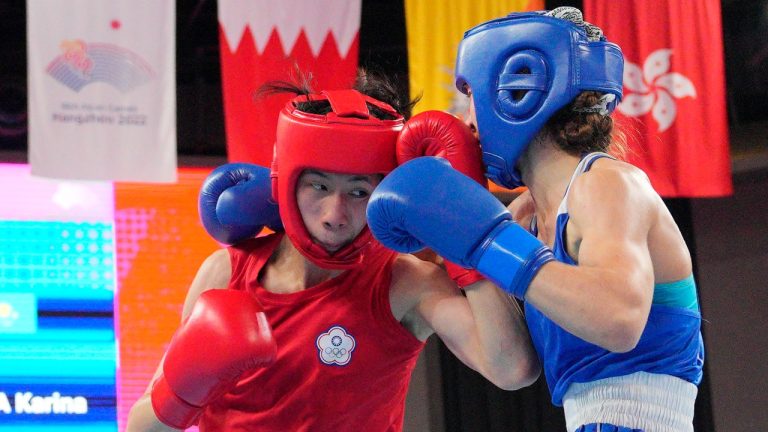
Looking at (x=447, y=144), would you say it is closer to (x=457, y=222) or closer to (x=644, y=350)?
(x=457, y=222)

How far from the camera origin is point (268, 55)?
4809 mm

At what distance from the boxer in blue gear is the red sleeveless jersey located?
1.36 ft

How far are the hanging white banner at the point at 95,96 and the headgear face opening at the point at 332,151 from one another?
96.4 inches

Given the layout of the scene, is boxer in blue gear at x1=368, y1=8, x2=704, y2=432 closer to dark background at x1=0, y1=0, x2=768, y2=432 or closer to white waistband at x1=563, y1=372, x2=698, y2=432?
white waistband at x1=563, y1=372, x2=698, y2=432

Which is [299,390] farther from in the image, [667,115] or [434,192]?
[667,115]

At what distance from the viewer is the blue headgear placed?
1992 millimetres

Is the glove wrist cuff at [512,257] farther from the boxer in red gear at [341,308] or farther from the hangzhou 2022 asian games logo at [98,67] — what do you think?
the hangzhou 2022 asian games logo at [98,67]

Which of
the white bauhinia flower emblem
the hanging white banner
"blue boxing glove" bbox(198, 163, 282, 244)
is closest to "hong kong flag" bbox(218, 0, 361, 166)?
the hanging white banner

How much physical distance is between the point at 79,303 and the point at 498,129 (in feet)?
12.0

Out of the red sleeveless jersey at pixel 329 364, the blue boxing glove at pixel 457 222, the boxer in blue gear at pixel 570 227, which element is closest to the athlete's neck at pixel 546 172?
the boxer in blue gear at pixel 570 227

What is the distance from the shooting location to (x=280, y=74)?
477cm

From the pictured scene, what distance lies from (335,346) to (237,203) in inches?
17.5

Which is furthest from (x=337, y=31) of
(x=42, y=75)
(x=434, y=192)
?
(x=434, y=192)

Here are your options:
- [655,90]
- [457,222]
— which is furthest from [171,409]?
[655,90]
